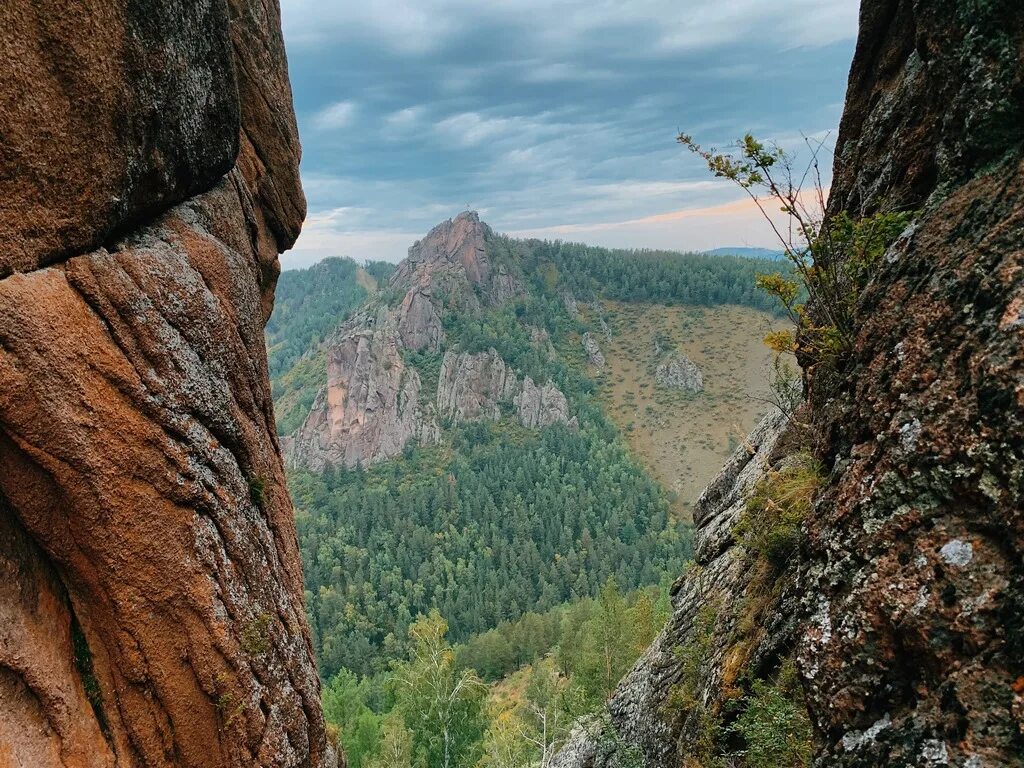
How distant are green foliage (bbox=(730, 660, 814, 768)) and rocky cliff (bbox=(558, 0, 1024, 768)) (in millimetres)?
24

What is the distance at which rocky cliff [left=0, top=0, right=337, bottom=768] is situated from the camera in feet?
24.2

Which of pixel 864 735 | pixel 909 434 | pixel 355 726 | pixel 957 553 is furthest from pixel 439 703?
pixel 957 553

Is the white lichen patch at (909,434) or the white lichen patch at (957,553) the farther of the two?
the white lichen patch at (909,434)

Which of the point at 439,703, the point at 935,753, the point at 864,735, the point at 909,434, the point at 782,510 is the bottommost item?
the point at 439,703

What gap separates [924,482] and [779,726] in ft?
13.2

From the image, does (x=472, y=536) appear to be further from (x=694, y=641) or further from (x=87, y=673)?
(x=87, y=673)

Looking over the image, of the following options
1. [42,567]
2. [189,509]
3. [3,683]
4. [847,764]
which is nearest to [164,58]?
[189,509]

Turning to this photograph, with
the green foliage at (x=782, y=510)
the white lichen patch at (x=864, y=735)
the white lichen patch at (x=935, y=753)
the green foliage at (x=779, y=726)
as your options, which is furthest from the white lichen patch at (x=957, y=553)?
the green foliage at (x=779, y=726)

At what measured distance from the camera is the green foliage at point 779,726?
22.2ft

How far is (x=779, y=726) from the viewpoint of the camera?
704cm

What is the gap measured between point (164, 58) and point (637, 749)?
15958 millimetres

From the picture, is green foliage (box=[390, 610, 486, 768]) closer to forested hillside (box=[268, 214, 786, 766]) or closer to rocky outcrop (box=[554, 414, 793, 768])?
forested hillside (box=[268, 214, 786, 766])

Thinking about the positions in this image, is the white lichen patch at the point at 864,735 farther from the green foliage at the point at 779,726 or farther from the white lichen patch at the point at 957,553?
the green foliage at the point at 779,726

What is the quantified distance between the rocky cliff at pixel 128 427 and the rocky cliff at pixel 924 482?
26.5ft
